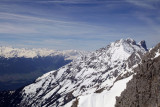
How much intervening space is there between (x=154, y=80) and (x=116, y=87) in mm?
41138

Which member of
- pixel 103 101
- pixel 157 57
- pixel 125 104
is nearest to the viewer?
pixel 125 104

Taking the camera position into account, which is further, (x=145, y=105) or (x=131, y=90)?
(x=131, y=90)

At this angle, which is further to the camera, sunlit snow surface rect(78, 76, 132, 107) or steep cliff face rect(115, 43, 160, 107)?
sunlit snow surface rect(78, 76, 132, 107)

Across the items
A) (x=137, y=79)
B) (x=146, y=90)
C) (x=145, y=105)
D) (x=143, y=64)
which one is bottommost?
(x=145, y=105)

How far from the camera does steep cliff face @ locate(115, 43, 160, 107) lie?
122919 millimetres

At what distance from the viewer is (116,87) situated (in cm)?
16612

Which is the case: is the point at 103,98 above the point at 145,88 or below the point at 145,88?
above

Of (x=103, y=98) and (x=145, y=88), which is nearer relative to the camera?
(x=145, y=88)

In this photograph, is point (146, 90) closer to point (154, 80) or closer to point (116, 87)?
point (154, 80)

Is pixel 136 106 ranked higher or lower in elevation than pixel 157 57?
lower

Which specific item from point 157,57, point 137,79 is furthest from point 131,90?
point 157,57

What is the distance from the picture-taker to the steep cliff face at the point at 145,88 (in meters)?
123

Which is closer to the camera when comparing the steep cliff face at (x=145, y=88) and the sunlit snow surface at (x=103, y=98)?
the steep cliff face at (x=145, y=88)

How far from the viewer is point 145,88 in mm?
129750
